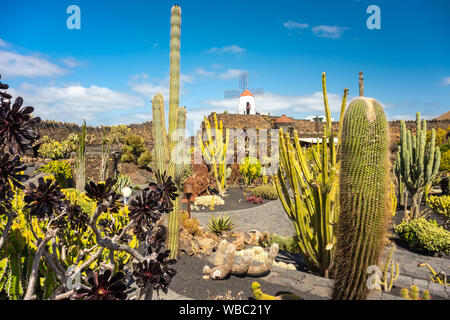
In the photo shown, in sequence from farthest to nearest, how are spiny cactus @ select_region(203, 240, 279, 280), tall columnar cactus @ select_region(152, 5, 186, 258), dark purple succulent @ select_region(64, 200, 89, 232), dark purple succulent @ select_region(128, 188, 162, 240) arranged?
tall columnar cactus @ select_region(152, 5, 186, 258) < spiny cactus @ select_region(203, 240, 279, 280) < dark purple succulent @ select_region(64, 200, 89, 232) < dark purple succulent @ select_region(128, 188, 162, 240)

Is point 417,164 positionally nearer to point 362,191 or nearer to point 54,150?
point 362,191

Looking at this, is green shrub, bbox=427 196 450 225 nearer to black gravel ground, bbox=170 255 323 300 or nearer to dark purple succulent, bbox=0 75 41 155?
black gravel ground, bbox=170 255 323 300

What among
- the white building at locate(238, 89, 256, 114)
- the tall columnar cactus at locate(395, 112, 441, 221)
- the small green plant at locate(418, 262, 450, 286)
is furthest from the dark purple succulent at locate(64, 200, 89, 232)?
the white building at locate(238, 89, 256, 114)

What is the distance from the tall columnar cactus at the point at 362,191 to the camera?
2408 mm

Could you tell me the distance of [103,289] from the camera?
156 cm

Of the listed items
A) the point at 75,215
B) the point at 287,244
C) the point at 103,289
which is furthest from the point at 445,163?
the point at 103,289

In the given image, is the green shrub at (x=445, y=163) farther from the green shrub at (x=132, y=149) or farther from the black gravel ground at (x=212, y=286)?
the green shrub at (x=132, y=149)

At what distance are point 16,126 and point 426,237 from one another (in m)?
7.25

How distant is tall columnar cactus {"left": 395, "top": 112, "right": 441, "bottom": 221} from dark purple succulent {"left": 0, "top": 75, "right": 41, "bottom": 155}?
9059 millimetres

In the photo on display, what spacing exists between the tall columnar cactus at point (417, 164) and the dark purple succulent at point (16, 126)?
9059 mm

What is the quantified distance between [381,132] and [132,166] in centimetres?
1601

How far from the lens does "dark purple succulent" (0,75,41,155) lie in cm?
151

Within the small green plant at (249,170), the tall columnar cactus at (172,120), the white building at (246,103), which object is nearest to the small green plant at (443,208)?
the tall columnar cactus at (172,120)

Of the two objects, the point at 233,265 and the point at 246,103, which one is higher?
the point at 246,103
